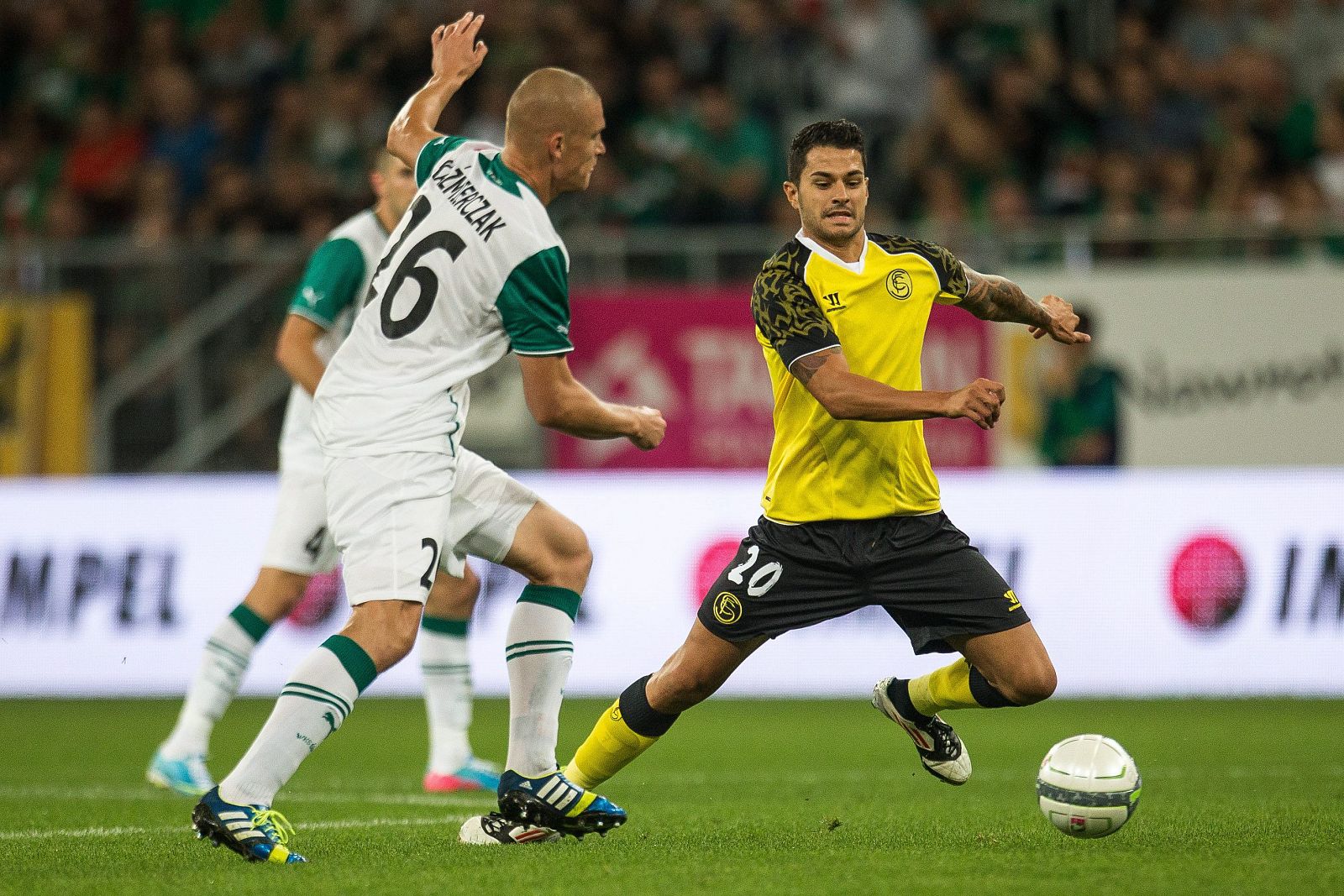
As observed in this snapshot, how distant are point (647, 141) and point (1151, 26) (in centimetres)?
426

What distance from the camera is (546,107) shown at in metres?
5.41

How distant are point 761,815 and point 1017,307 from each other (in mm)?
1965

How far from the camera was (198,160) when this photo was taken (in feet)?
49.8

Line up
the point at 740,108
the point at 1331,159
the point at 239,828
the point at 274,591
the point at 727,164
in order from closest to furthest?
the point at 239,828, the point at 274,591, the point at 1331,159, the point at 727,164, the point at 740,108

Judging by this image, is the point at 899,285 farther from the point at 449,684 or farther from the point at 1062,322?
the point at 449,684

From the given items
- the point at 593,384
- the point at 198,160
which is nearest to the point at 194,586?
the point at 593,384

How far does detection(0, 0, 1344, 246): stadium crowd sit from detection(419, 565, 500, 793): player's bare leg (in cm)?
715

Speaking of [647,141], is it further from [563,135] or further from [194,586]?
[563,135]

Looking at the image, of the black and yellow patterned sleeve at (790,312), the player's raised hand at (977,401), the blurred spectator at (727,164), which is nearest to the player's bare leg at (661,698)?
the black and yellow patterned sleeve at (790,312)

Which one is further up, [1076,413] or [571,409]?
[571,409]

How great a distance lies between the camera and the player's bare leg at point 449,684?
23.5 ft

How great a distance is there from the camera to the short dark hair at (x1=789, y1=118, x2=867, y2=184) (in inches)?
227

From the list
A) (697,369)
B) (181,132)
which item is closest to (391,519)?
(697,369)

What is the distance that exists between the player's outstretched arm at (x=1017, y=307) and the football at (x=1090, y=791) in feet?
4.48
